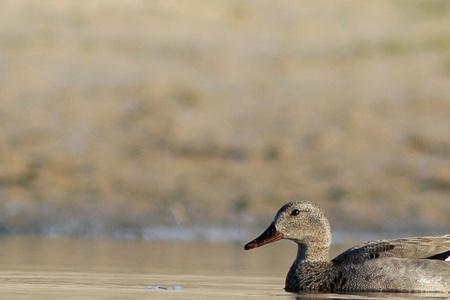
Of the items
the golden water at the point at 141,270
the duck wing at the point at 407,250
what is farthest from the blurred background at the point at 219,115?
the duck wing at the point at 407,250

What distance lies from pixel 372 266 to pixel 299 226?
765 millimetres

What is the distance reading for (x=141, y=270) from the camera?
45.1 feet

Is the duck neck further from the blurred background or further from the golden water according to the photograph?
the blurred background

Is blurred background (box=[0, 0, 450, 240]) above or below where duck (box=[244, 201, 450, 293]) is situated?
above

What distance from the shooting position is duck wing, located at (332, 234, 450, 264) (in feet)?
42.2

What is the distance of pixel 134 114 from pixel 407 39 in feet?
12.4

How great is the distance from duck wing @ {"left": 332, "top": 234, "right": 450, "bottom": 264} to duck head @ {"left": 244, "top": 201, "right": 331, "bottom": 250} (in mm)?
458

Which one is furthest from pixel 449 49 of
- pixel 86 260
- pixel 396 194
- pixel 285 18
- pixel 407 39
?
pixel 86 260

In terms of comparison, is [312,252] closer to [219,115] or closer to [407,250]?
[407,250]

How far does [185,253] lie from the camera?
1548cm

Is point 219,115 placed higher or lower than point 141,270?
higher

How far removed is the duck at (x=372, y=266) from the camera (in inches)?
503

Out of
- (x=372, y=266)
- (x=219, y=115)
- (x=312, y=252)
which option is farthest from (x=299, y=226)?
(x=219, y=115)

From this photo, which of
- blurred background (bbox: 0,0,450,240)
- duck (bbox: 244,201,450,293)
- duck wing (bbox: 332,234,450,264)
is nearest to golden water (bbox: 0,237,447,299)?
duck (bbox: 244,201,450,293)
